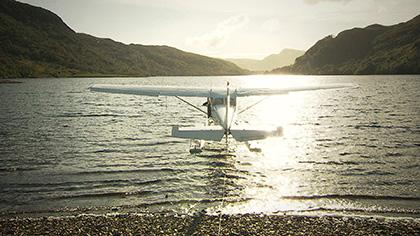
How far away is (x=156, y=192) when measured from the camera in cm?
836

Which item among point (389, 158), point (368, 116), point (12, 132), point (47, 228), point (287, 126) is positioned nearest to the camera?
point (47, 228)

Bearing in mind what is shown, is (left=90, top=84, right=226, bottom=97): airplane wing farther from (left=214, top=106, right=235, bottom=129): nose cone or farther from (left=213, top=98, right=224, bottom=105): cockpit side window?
(left=214, top=106, right=235, bottom=129): nose cone

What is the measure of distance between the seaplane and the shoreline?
2.96 m

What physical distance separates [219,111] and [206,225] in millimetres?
6542

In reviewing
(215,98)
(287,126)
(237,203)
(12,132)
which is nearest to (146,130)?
(215,98)

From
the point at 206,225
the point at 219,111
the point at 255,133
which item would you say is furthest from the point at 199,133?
the point at 206,225

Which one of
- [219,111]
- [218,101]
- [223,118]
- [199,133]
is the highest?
[218,101]

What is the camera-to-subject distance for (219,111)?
1222cm

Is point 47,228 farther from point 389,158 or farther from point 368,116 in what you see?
point 368,116

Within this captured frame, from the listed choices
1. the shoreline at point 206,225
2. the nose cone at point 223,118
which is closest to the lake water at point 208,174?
the shoreline at point 206,225

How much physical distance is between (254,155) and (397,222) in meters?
6.56

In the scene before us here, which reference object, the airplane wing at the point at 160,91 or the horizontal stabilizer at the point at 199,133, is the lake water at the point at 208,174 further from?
the airplane wing at the point at 160,91

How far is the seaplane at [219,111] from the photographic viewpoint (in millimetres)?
9625

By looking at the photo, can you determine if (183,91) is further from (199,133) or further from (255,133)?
(255,133)
